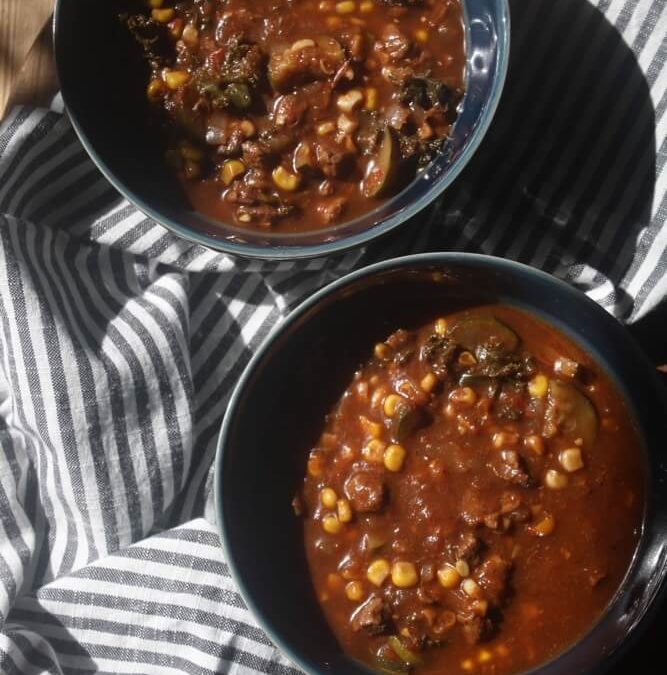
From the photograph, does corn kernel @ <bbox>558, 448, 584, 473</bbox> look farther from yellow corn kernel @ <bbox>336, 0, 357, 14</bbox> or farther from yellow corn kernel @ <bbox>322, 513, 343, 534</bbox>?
yellow corn kernel @ <bbox>336, 0, 357, 14</bbox>

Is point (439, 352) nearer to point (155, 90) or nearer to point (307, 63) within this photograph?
point (307, 63)

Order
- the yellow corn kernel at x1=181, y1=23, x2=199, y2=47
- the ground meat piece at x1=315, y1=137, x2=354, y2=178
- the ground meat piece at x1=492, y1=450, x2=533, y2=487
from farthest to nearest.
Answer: the yellow corn kernel at x1=181, y1=23, x2=199, y2=47 < the ground meat piece at x1=315, y1=137, x2=354, y2=178 < the ground meat piece at x1=492, y1=450, x2=533, y2=487

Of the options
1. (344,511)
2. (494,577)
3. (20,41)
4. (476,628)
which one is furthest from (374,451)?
(20,41)

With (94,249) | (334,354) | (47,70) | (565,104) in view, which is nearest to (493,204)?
(565,104)

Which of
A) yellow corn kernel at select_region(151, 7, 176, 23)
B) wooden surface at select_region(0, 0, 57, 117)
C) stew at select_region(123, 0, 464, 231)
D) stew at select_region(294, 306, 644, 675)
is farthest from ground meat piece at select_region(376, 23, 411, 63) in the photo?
wooden surface at select_region(0, 0, 57, 117)

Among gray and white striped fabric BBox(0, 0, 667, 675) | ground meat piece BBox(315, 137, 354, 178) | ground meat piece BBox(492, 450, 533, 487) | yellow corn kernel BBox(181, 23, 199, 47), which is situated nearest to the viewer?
ground meat piece BBox(492, 450, 533, 487)

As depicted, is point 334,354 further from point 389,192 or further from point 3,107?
point 3,107

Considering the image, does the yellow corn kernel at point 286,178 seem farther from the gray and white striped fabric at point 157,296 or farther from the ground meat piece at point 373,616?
the ground meat piece at point 373,616

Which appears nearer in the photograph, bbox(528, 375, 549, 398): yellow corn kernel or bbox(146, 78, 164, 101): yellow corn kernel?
bbox(528, 375, 549, 398): yellow corn kernel
